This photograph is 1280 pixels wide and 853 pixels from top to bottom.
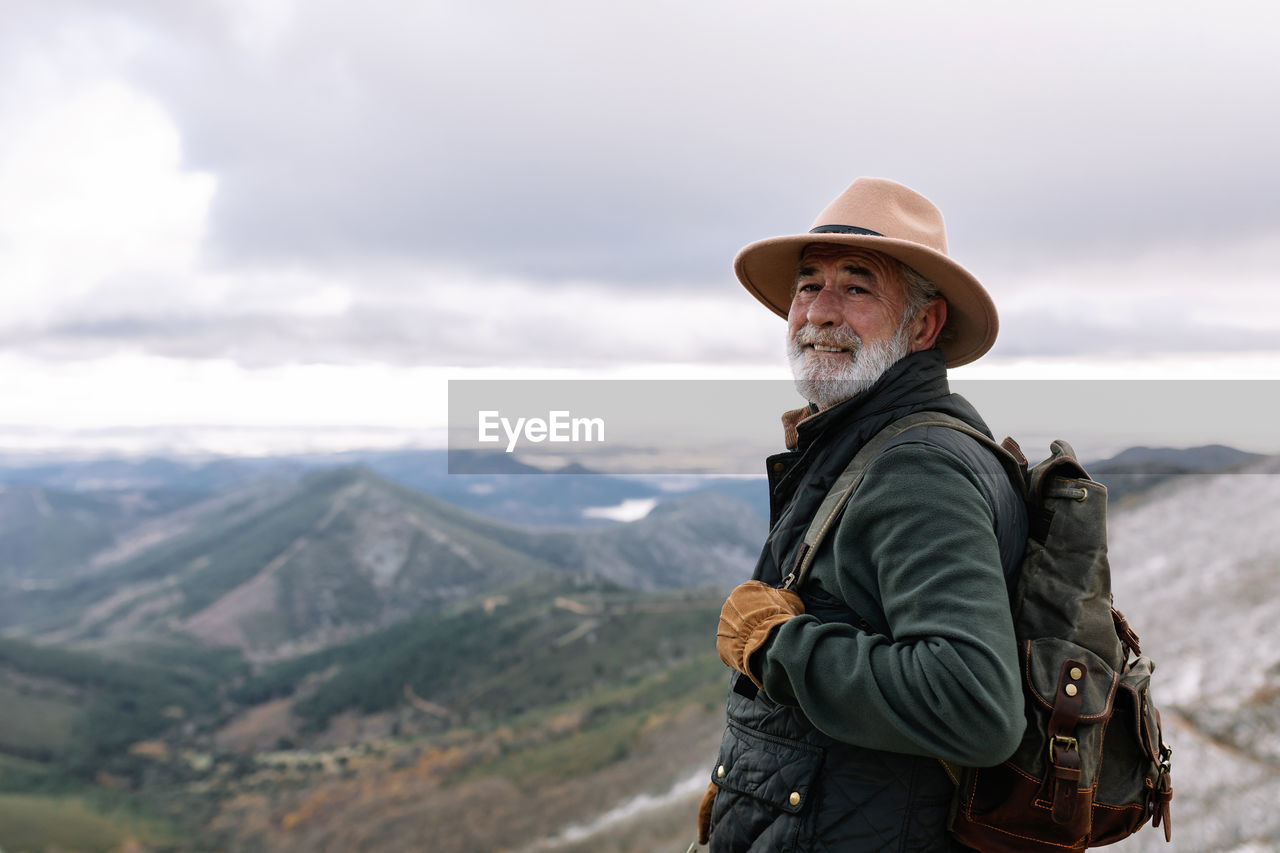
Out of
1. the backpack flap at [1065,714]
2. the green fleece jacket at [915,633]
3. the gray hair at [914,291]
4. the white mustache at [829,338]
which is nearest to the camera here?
the green fleece jacket at [915,633]

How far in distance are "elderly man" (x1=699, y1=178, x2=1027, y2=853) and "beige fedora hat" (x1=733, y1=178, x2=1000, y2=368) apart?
0.01 metres

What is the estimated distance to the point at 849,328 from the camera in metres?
3.64

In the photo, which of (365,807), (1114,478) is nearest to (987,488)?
(1114,478)

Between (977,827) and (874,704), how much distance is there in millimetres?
687

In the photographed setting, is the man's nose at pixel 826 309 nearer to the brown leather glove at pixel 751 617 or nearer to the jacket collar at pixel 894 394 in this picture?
the jacket collar at pixel 894 394

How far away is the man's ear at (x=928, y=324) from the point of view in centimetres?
378

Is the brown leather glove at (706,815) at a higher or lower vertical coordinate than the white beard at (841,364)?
lower

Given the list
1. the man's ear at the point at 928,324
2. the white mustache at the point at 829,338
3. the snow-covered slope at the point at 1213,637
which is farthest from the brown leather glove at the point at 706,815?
the snow-covered slope at the point at 1213,637

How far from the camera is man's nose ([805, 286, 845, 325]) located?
3.67 metres

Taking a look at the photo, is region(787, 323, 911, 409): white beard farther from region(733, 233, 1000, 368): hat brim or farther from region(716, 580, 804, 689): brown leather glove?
region(716, 580, 804, 689): brown leather glove

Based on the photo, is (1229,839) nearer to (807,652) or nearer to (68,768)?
(807,652)

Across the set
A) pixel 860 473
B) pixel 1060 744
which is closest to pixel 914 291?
pixel 860 473

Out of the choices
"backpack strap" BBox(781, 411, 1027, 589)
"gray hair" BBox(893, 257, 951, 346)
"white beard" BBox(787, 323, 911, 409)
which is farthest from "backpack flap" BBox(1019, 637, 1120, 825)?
"gray hair" BBox(893, 257, 951, 346)

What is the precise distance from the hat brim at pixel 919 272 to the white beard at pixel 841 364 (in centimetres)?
28
